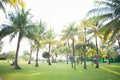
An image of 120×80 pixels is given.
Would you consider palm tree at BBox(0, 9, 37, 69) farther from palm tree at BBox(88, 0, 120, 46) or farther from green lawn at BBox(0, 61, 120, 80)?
palm tree at BBox(88, 0, 120, 46)

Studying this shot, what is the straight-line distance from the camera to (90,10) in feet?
51.8

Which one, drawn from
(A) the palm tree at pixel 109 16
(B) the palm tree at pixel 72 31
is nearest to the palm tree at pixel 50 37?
(B) the palm tree at pixel 72 31

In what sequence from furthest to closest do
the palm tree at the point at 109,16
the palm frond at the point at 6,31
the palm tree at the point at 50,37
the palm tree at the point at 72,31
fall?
the palm tree at the point at 50,37, the palm tree at the point at 72,31, the palm frond at the point at 6,31, the palm tree at the point at 109,16

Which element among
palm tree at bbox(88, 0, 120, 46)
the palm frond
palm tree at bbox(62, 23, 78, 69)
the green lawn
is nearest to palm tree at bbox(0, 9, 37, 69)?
the palm frond

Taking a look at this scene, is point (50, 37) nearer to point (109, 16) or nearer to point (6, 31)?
point (6, 31)

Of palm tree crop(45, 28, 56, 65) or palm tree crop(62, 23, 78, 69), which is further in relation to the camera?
palm tree crop(45, 28, 56, 65)

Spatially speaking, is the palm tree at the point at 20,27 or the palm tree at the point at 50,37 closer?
the palm tree at the point at 20,27

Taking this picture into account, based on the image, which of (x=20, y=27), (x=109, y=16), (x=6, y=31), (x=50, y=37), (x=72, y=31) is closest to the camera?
(x=109, y=16)

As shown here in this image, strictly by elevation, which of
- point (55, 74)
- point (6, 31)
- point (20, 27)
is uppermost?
point (20, 27)

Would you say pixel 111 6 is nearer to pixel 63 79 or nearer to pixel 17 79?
pixel 63 79

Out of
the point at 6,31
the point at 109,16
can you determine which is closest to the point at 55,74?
the point at 109,16

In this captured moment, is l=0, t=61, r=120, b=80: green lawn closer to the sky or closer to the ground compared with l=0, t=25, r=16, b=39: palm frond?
closer to the ground

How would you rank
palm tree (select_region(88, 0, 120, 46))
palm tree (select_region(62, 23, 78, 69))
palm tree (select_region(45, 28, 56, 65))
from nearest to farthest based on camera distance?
1. palm tree (select_region(88, 0, 120, 46))
2. palm tree (select_region(62, 23, 78, 69))
3. palm tree (select_region(45, 28, 56, 65))

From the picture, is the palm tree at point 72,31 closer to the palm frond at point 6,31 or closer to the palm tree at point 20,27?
the palm tree at point 20,27
